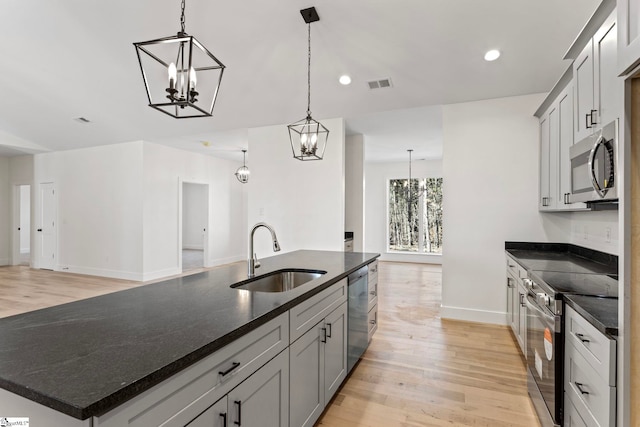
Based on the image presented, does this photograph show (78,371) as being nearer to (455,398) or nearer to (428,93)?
(455,398)

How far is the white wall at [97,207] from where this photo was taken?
6.34 meters

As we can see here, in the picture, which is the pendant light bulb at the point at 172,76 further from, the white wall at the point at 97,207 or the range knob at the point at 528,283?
the white wall at the point at 97,207

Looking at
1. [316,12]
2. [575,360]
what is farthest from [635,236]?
[316,12]

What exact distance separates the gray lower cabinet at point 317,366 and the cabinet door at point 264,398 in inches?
3.2

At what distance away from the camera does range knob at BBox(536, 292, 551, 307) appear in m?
1.82

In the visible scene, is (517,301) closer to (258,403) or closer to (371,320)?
(371,320)

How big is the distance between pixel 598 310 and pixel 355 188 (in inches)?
192

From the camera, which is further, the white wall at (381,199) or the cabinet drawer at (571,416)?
the white wall at (381,199)

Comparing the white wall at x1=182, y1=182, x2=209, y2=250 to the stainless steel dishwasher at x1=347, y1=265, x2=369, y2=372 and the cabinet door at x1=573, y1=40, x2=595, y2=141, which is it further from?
the cabinet door at x1=573, y1=40, x2=595, y2=141

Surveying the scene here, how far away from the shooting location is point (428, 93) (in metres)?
3.92

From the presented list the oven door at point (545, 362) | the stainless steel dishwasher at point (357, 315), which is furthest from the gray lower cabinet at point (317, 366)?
the oven door at point (545, 362)

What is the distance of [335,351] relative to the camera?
2.19 m

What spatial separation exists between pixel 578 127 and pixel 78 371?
310 cm

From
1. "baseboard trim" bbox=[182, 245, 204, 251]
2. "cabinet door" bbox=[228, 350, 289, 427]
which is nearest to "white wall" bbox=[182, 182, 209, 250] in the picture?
"baseboard trim" bbox=[182, 245, 204, 251]
